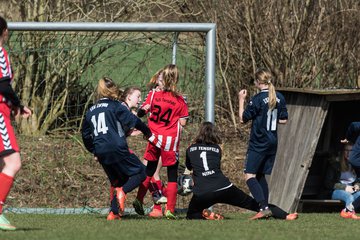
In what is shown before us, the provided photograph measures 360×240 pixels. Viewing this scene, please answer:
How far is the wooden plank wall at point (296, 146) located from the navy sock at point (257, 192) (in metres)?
1.24

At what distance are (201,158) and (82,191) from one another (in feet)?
10.0

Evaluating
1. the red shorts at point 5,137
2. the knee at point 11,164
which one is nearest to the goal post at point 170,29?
the red shorts at point 5,137

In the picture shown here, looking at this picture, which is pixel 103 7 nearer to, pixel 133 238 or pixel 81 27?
pixel 81 27

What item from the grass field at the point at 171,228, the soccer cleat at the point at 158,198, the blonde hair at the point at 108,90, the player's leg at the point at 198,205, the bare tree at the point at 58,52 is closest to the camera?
the grass field at the point at 171,228

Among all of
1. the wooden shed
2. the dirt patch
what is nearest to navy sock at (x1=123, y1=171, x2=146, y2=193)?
the wooden shed

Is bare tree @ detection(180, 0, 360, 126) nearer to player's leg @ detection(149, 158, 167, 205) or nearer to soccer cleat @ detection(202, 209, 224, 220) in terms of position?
player's leg @ detection(149, 158, 167, 205)

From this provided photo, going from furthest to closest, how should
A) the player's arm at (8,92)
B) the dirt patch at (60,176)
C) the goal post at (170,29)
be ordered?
the dirt patch at (60,176) → the goal post at (170,29) → the player's arm at (8,92)

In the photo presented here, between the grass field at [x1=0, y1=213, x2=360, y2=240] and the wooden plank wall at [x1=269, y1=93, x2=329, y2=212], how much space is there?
1.01 meters

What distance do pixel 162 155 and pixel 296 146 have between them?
2.09 m

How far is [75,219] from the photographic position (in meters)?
11.2

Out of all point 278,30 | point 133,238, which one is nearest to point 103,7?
point 278,30

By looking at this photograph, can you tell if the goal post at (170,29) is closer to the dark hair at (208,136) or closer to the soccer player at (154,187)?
the soccer player at (154,187)

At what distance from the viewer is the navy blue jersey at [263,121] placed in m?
11.7

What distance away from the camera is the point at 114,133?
1080 cm
